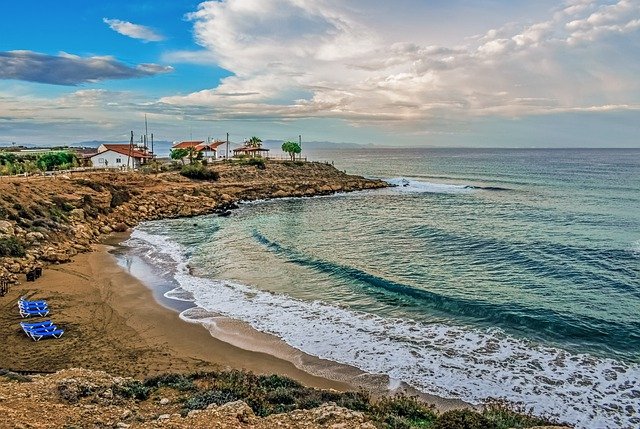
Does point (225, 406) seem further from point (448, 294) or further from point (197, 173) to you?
point (197, 173)

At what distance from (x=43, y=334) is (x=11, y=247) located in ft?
42.3

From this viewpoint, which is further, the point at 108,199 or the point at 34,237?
the point at 108,199

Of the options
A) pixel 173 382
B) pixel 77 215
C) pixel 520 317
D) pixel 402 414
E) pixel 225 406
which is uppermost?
pixel 77 215

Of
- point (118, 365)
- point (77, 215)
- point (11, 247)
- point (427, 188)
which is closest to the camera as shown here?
point (118, 365)

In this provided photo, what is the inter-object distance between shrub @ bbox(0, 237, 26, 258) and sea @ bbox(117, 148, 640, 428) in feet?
23.0

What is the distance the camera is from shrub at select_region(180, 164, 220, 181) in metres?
67.5

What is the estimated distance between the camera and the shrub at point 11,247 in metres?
26.4

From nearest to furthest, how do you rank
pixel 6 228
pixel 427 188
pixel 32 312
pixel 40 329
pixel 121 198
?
pixel 40 329
pixel 32 312
pixel 6 228
pixel 121 198
pixel 427 188

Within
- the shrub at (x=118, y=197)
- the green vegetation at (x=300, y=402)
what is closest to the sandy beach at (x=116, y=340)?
the green vegetation at (x=300, y=402)

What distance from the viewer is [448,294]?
22484 mm

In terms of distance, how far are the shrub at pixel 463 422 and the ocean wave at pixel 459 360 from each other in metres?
3.20

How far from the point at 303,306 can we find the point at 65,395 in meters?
12.0

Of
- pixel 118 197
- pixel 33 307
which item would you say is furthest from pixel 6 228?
pixel 118 197

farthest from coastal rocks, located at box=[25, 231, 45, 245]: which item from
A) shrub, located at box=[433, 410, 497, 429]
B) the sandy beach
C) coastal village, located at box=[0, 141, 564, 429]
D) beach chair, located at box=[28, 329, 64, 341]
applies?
shrub, located at box=[433, 410, 497, 429]
